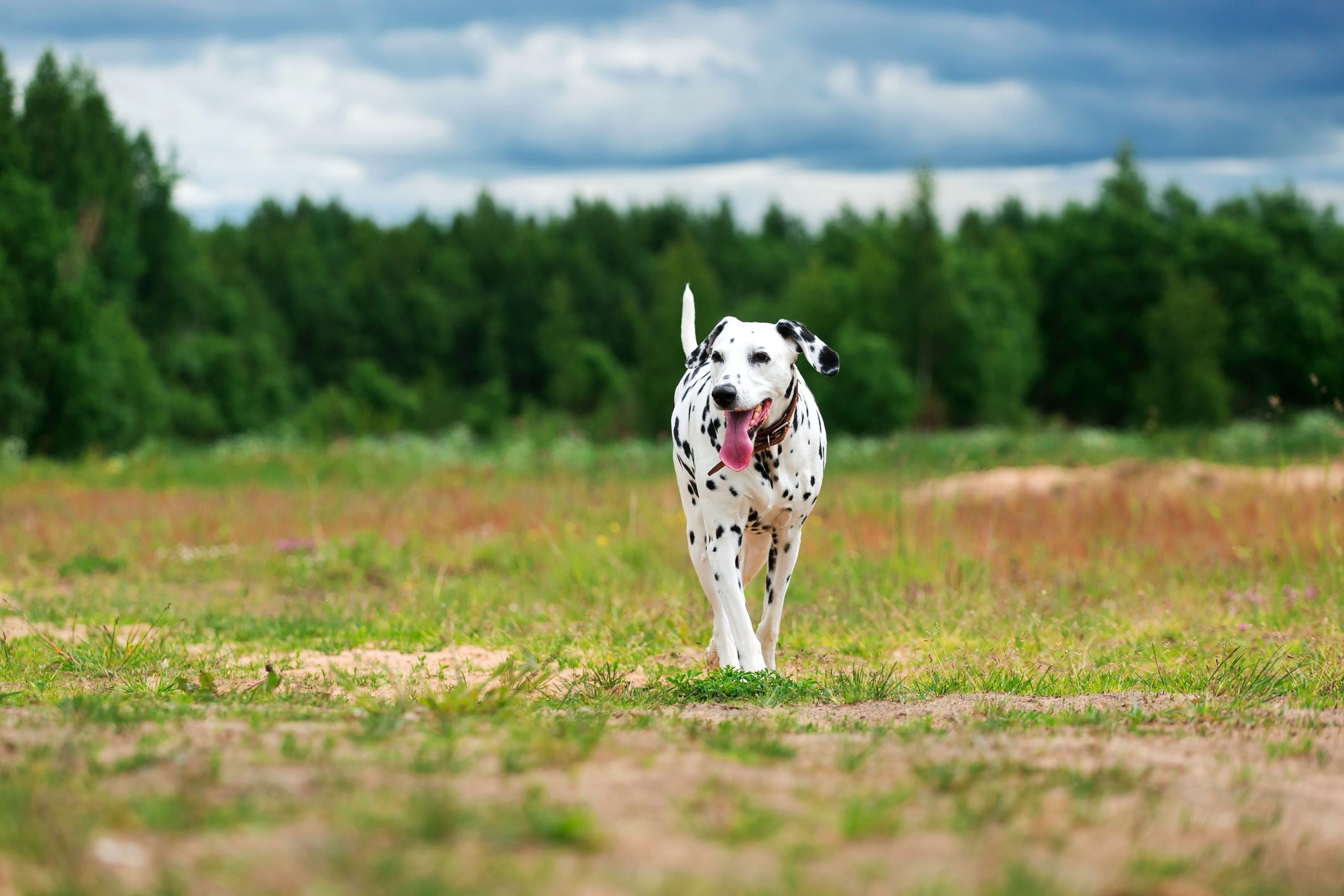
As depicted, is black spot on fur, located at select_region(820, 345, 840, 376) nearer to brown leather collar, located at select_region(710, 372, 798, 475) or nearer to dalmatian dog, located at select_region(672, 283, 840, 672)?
dalmatian dog, located at select_region(672, 283, 840, 672)

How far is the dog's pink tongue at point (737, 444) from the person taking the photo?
6.37 metres

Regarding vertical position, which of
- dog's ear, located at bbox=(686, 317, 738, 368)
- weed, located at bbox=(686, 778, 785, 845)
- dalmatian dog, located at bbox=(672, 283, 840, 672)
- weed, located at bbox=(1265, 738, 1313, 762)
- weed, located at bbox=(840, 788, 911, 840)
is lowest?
weed, located at bbox=(1265, 738, 1313, 762)

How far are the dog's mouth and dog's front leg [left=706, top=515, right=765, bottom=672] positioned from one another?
46cm

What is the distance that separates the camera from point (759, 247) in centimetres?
11038

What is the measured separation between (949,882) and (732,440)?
12.2 feet

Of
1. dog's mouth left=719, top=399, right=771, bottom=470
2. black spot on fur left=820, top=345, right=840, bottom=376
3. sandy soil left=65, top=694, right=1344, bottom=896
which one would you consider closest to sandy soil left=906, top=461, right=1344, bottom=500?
black spot on fur left=820, top=345, right=840, bottom=376

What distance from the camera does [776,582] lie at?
7.21m

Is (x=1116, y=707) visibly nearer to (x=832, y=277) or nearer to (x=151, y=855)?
(x=151, y=855)

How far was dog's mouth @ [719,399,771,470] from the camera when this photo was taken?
6371 millimetres

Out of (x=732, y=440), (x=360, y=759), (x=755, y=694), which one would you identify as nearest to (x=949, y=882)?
(x=360, y=759)

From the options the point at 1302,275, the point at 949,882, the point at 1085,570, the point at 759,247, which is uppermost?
the point at 759,247

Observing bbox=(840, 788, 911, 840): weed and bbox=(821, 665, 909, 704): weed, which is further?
bbox=(821, 665, 909, 704): weed

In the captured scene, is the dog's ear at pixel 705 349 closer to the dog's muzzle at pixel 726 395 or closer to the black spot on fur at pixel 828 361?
the dog's muzzle at pixel 726 395

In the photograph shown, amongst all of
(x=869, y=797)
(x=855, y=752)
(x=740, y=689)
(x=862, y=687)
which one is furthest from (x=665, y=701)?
(x=869, y=797)
